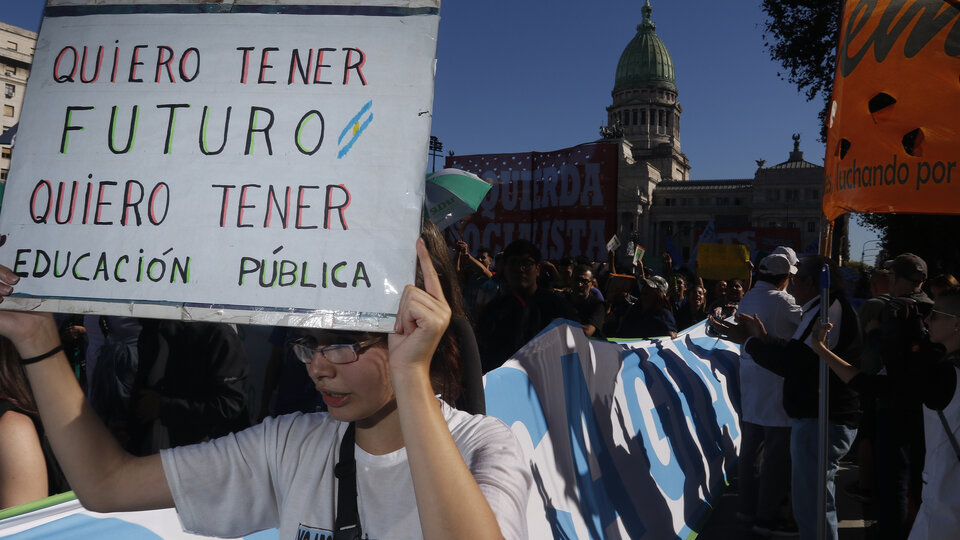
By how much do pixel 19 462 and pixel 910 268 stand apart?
543 centimetres

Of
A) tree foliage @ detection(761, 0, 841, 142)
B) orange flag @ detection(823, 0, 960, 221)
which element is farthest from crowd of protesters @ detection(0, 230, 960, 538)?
tree foliage @ detection(761, 0, 841, 142)

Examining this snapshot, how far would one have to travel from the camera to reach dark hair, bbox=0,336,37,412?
6.09ft

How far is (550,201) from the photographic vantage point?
8.61 metres

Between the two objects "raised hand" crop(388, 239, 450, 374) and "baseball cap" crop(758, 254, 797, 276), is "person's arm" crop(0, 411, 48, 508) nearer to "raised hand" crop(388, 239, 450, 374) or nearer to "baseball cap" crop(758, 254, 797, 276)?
"raised hand" crop(388, 239, 450, 374)

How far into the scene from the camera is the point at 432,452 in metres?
1.20

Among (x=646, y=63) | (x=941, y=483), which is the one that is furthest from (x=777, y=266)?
(x=646, y=63)

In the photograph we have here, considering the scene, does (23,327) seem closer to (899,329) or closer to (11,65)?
(899,329)

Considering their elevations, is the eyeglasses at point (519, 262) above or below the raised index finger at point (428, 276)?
above

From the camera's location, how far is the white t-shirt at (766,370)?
4.79 m

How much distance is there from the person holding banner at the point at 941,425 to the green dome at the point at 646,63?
10051 centimetres

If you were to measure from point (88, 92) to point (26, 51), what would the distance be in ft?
232

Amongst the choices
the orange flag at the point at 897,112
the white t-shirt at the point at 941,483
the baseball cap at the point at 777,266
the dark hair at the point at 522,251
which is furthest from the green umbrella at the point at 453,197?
the white t-shirt at the point at 941,483

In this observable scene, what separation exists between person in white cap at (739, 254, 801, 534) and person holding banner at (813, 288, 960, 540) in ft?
5.99

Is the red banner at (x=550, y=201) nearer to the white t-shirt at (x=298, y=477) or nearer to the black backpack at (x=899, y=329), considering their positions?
the black backpack at (x=899, y=329)
